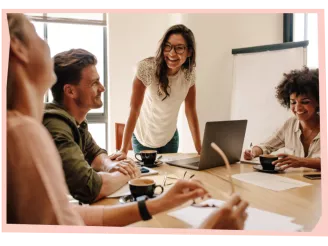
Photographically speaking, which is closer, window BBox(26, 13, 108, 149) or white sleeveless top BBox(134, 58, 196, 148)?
window BBox(26, 13, 108, 149)

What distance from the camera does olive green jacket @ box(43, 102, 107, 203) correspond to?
27.6 inches

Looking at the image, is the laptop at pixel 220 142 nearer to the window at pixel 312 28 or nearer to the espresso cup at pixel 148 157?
the espresso cup at pixel 148 157

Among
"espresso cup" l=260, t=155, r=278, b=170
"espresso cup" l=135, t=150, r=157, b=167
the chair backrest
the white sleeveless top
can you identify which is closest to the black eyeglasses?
the white sleeveless top

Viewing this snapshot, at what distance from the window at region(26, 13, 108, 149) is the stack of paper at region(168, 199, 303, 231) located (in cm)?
40

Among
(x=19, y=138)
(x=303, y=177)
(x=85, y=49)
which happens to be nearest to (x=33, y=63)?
(x=19, y=138)

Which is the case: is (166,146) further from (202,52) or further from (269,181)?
(269,181)

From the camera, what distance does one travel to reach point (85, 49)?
2.68 feet

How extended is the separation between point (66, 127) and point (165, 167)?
54 cm

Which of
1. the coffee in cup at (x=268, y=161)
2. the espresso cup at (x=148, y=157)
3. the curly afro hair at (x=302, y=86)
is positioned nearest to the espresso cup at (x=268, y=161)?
the coffee in cup at (x=268, y=161)

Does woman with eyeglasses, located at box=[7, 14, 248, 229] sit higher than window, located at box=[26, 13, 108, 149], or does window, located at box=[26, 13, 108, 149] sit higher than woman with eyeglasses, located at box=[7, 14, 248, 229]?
window, located at box=[26, 13, 108, 149]

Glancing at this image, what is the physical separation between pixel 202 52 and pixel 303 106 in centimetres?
99

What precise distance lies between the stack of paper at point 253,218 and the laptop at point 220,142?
374mm

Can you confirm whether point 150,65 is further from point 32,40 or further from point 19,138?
point 19,138

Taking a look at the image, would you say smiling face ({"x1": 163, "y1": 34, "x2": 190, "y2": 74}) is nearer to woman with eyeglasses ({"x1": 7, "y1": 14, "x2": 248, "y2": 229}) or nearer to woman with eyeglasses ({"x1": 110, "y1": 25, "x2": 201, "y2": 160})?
woman with eyeglasses ({"x1": 110, "y1": 25, "x2": 201, "y2": 160})
